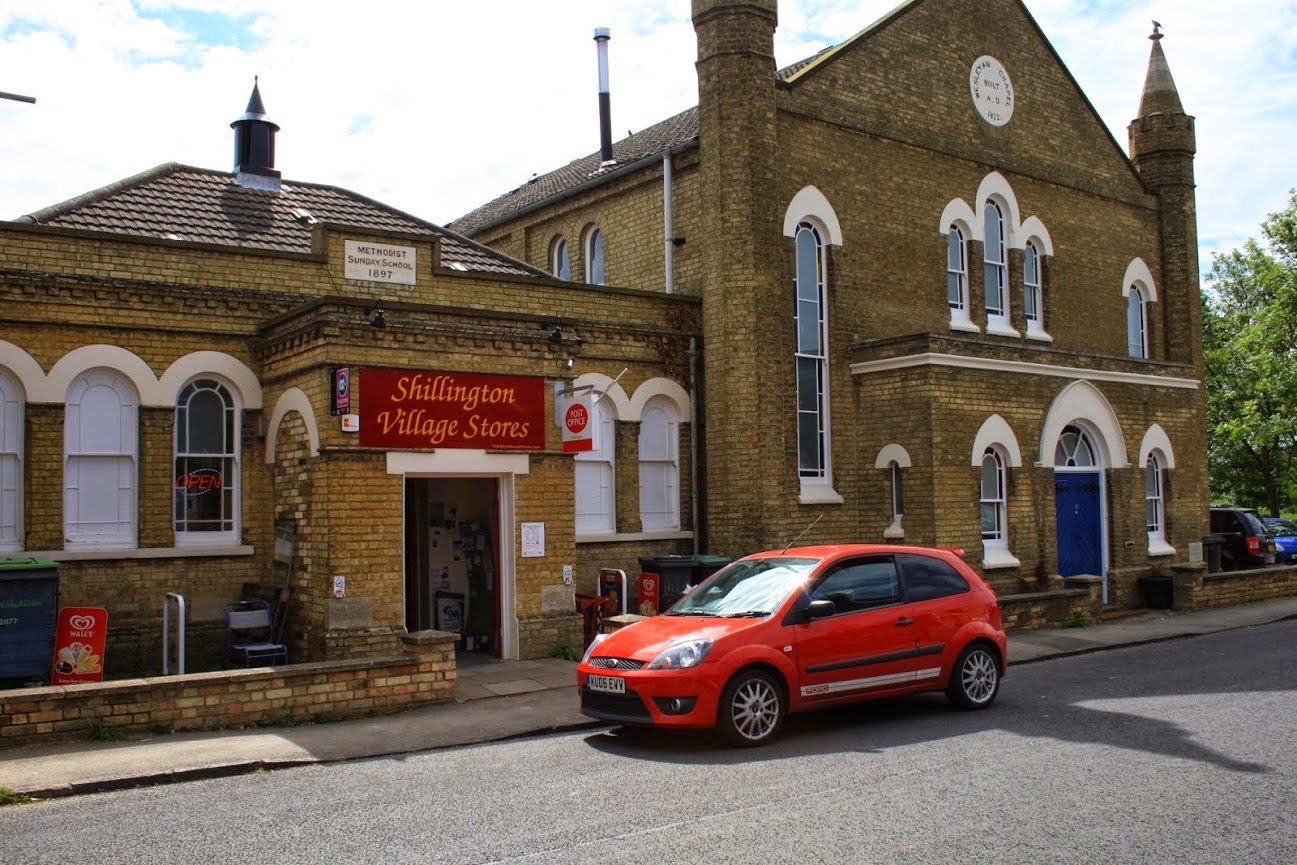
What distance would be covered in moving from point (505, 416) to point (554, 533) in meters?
1.59

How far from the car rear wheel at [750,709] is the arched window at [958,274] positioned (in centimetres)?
1267

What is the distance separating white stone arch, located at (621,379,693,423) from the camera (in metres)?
17.2

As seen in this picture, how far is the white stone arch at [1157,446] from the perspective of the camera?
21.5 m

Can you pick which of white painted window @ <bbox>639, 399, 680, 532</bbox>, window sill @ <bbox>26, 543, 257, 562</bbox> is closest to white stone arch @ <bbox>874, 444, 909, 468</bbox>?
white painted window @ <bbox>639, 399, 680, 532</bbox>

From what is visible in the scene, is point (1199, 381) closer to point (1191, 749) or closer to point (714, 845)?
point (1191, 749)

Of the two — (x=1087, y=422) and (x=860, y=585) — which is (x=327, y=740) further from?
(x=1087, y=422)

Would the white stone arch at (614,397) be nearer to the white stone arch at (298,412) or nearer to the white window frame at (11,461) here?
the white stone arch at (298,412)

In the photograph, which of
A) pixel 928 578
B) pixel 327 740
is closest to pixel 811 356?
pixel 928 578

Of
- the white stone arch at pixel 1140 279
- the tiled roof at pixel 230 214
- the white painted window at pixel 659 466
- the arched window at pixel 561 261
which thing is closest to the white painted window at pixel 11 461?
the tiled roof at pixel 230 214

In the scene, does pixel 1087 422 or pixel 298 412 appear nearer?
pixel 298 412

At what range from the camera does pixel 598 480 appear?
1694 cm

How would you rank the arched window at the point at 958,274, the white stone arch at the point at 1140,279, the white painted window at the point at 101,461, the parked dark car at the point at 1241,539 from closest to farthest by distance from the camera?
1. the white painted window at the point at 101,461
2. the arched window at the point at 958,274
3. the white stone arch at the point at 1140,279
4. the parked dark car at the point at 1241,539

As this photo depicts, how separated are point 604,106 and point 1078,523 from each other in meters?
12.2

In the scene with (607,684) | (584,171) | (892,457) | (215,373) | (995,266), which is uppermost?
(584,171)
